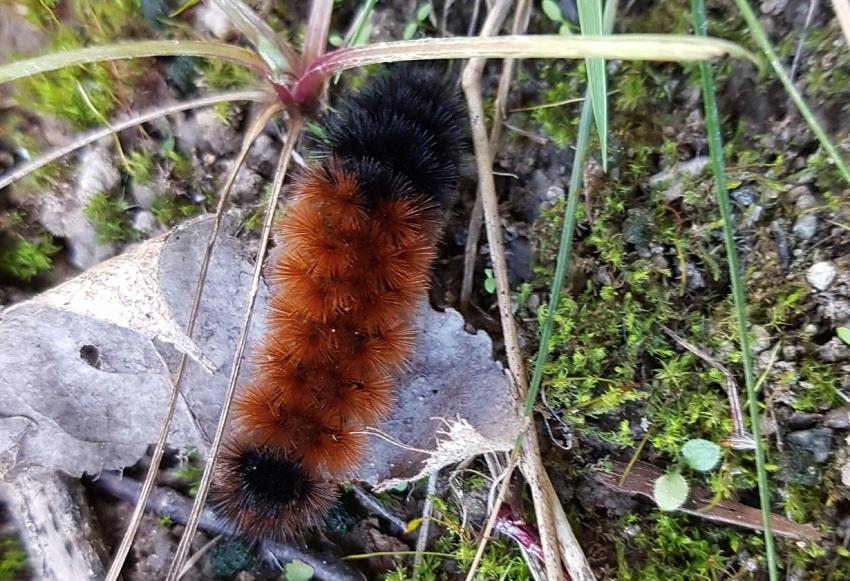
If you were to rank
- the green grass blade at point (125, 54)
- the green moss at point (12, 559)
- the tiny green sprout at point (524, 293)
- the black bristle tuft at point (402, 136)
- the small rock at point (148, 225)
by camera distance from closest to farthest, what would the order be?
1. the green grass blade at point (125, 54)
2. the black bristle tuft at point (402, 136)
3. the tiny green sprout at point (524, 293)
4. the green moss at point (12, 559)
5. the small rock at point (148, 225)

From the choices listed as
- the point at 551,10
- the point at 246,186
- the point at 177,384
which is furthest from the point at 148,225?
the point at 551,10

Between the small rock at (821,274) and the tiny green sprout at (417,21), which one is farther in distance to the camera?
the tiny green sprout at (417,21)

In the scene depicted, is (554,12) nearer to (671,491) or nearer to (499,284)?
(499,284)

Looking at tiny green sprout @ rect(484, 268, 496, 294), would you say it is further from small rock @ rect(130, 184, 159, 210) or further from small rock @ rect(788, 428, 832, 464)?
small rock @ rect(130, 184, 159, 210)

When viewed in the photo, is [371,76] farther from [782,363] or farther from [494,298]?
[782,363]

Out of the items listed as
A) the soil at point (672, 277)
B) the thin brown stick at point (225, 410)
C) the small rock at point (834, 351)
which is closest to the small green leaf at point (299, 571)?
the soil at point (672, 277)

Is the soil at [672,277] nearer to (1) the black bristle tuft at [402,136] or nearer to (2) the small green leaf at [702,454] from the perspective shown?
(2) the small green leaf at [702,454]

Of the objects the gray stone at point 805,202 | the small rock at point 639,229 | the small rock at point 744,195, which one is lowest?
the small rock at point 639,229

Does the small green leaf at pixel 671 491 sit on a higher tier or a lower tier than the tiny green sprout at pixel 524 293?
lower
